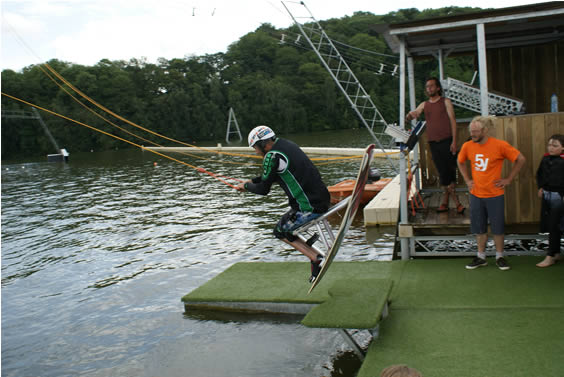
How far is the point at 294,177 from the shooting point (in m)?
6.24

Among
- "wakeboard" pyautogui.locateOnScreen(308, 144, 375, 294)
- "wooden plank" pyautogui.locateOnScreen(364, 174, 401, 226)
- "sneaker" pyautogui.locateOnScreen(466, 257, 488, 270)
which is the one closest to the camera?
"wakeboard" pyautogui.locateOnScreen(308, 144, 375, 294)

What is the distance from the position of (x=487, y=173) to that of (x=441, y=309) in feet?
6.78

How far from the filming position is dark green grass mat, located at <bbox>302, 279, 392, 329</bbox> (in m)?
5.39

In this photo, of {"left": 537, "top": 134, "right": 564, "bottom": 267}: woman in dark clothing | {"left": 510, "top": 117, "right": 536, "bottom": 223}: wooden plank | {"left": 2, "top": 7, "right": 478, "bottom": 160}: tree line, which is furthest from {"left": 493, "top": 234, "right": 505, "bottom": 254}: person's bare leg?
{"left": 2, "top": 7, "right": 478, "bottom": 160}: tree line

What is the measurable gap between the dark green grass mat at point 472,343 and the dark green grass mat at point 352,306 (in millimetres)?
293

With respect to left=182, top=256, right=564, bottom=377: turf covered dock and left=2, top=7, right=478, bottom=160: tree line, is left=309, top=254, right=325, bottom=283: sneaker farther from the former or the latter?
left=2, top=7, right=478, bottom=160: tree line

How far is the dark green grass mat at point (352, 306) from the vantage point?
5388 mm

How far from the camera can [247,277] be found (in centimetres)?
891

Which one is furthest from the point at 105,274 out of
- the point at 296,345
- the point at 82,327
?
the point at 296,345

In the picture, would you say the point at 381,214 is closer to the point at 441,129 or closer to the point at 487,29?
the point at 441,129

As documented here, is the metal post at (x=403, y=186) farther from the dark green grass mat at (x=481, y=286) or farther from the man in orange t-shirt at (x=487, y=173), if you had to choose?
the man in orange t-shirt at (x=487, y=173)

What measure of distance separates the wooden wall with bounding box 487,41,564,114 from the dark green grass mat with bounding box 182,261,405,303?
5846 mm

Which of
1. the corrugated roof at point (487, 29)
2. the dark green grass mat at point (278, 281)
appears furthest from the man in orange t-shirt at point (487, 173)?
the corrugated roof at point (487, 29)

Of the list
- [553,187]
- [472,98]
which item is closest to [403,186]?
→ [553,187]
